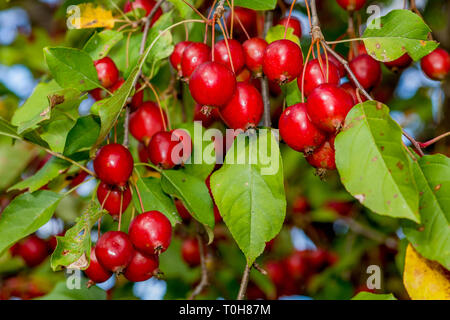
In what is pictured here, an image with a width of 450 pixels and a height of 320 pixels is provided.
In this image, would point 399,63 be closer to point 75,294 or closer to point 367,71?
point 367,71

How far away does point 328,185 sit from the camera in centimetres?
344

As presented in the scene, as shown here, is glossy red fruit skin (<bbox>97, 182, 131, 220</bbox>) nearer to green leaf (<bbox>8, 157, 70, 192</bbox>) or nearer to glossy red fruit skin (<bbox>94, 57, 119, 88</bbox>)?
green leaf (<bbox>8, 157, 70, 192</bbox>)

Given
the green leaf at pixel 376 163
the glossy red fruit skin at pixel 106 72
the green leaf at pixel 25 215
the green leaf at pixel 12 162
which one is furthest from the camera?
the green leaf at pixel 12 162

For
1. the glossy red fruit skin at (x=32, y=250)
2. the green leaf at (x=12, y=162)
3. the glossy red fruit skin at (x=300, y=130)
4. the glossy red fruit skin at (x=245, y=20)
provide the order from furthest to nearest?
1. the glossy red fruit skin at (x=32, y=250)
2. the green leaf at (x=12, y=162)
3. the glossy red fruit skin at (x=245, y=20)
4. the glossy red fruit skin at (x=300, y=130)

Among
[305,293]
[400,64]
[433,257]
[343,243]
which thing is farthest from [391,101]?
[433,257]

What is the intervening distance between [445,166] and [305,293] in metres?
2.06

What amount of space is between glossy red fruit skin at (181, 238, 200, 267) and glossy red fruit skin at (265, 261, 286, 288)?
20.4 inches

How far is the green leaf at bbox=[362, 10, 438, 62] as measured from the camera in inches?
53.8

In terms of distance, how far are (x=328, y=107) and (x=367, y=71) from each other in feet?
1.48

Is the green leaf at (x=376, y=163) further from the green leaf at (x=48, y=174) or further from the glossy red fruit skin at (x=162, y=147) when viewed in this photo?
the green leaf at (x=48, y=174)

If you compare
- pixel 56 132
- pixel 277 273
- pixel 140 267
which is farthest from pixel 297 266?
pixel 56 132

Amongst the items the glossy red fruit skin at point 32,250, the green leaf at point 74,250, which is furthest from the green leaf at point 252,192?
the glossy red fruit skin at point 32,250

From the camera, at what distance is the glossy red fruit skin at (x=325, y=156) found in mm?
1295

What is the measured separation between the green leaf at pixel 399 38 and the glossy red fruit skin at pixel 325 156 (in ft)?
1.05
